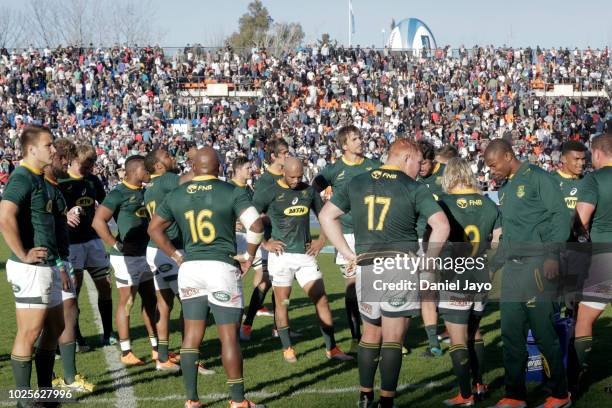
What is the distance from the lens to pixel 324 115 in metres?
41.0

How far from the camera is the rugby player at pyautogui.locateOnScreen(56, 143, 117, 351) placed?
9.57 metres

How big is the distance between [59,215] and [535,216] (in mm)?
4128

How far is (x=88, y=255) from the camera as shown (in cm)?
994

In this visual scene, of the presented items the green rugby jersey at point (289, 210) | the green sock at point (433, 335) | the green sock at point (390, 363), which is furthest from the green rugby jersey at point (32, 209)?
the green sock at point (433, 335)

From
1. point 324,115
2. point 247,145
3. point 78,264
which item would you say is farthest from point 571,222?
point 324,115

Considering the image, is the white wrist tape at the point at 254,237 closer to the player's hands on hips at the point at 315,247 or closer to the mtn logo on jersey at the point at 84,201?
the player's hands on hips at the point at 315,247

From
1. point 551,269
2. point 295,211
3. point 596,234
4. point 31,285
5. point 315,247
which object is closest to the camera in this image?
point 551,269

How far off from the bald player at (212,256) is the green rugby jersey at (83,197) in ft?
9.99

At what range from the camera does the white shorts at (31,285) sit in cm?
670

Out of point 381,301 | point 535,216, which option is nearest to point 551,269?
point 535,216

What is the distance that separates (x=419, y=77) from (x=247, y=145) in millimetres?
13299

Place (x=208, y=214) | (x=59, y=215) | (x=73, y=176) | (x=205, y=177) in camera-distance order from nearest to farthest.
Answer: (x=208, y=214) < (x=205, y=177) < (x=59, y=215) < (x=73, y=176)

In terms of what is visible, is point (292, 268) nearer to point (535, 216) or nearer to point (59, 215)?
point (59, 215)

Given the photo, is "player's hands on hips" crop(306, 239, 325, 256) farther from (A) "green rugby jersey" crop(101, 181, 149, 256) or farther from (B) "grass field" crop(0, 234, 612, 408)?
(A) "green rugby jersey" crop(101, 181, 149, 256)
